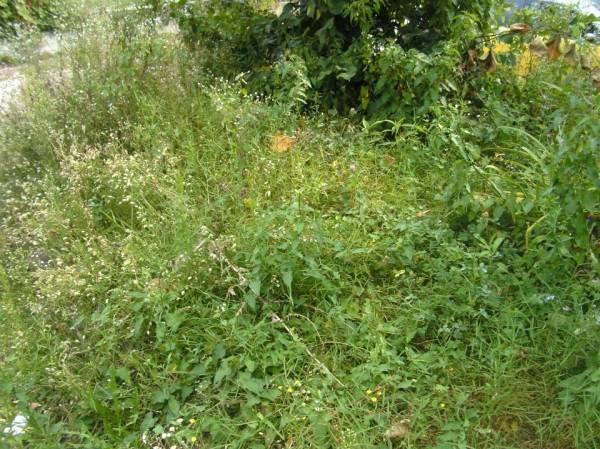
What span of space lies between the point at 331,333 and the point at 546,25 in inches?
106

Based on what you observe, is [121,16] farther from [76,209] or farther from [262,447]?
[262,447]

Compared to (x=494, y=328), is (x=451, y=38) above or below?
above

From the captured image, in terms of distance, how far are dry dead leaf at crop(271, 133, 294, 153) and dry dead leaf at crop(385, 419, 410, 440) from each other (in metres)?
1.93

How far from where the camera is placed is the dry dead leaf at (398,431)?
2158 millimetres

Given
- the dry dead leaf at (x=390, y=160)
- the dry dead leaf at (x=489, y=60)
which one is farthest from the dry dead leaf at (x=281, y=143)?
the dry dead leaf at (x=489, y=60)

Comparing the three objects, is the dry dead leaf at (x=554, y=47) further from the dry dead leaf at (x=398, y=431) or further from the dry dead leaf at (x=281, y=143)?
the dry dead leaf at (x=398, y=431)

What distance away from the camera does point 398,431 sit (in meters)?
2.17

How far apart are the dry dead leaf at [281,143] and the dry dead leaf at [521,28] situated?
5.81 feet

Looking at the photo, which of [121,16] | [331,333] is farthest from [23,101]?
[331,333]

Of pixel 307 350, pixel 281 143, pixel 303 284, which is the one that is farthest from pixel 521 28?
pixel 307 350

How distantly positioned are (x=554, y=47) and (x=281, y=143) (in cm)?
197

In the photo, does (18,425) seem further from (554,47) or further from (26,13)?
(26,13)

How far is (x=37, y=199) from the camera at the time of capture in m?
3.24

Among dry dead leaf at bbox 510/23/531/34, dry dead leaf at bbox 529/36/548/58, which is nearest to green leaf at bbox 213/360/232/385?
dry dead leaf at bbox 510/23/531/34
